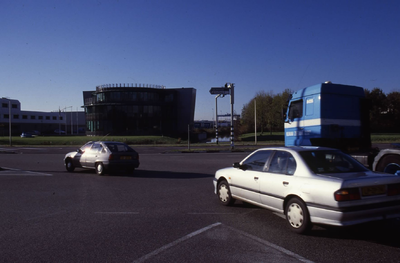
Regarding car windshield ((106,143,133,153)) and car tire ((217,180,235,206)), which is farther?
car windshield ((106,143,133,153))

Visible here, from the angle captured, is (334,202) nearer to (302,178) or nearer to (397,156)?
(302,178)

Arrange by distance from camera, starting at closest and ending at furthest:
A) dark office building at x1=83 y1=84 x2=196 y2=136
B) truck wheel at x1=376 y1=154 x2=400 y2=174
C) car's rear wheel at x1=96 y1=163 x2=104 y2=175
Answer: truck wheel at x1=376 y1=154 x2=400 y2=174, car's rear wheel at x1=96 y1=163 x2=104 y2=175, dark office building at x1=83 y1=84 x2=196 y2=136

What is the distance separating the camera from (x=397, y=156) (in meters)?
7.62

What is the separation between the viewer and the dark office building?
6150 cm

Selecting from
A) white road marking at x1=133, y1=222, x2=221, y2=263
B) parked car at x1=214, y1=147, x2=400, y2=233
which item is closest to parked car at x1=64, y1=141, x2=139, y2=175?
parked car at x1=214, y1=147, x2=400, y2=233

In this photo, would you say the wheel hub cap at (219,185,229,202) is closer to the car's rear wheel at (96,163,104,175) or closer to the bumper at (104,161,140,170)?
the bumper at (104,161,140,170)

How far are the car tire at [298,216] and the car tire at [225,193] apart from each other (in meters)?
2.01

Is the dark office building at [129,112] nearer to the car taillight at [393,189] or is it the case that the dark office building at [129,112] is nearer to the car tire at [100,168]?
the car tire at [100,168]

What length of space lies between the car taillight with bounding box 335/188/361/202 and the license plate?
0.16 metres

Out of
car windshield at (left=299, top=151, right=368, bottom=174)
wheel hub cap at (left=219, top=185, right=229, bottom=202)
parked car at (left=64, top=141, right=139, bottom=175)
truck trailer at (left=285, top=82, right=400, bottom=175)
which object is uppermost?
truck trailer at (left=285, top=82, right=400, bottom=175)

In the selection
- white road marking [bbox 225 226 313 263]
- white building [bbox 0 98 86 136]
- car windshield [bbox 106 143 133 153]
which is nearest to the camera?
white road marking [bbox 225 226 313 263]

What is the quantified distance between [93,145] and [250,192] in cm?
969

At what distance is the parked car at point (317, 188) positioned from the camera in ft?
16.1

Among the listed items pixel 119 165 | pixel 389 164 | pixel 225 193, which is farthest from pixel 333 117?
pixel 119 165
